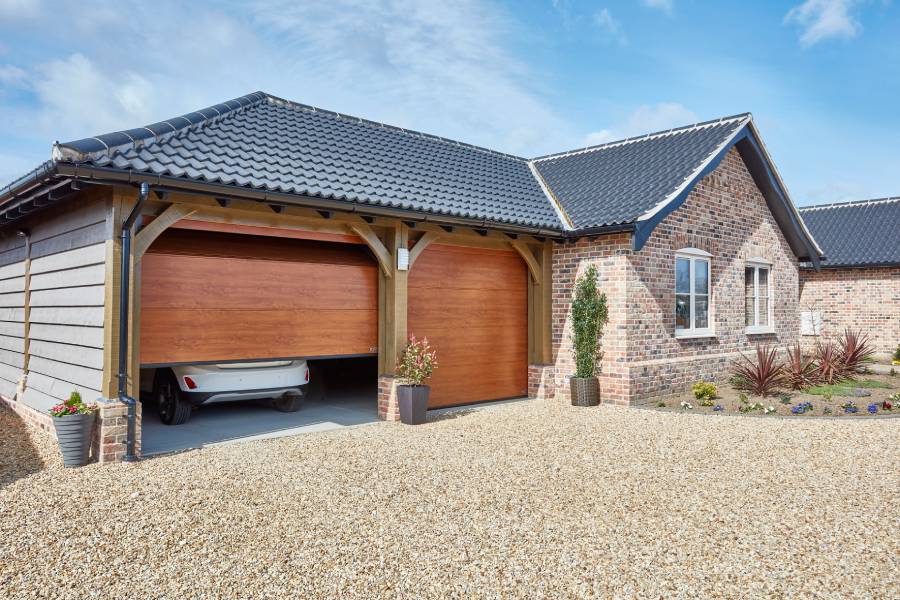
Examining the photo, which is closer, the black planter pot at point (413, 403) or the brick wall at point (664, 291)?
the black planter pot at point (413, 403)

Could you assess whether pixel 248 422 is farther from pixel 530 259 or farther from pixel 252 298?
pixel 530 259

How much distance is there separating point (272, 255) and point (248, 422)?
2.44m

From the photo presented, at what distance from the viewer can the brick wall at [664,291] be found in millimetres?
10141

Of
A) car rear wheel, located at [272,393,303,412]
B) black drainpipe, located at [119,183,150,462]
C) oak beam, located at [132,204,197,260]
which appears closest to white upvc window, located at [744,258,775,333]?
car rear wheel, located at [272,393,303,412]

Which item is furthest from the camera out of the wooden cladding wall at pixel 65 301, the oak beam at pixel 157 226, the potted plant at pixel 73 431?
the wooden cladding wall at pixel 65 301

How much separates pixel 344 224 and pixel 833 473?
6290 mm

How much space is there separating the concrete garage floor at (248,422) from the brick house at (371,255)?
74 cm

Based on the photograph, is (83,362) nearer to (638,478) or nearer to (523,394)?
(638,478)

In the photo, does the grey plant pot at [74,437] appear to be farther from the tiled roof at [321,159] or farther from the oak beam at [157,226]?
the tiled roof at [321,159]

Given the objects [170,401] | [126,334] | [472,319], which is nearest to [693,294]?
[472,319]

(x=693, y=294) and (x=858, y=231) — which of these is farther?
(x=858, y=231)

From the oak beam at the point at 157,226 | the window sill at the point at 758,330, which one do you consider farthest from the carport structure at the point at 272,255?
the window sill at the point at 758,330

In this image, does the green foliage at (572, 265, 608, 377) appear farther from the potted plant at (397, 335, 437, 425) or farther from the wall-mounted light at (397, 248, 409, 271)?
the wall-mounted light at (397, 248, 409, 271)

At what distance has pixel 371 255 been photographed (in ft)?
29.3
